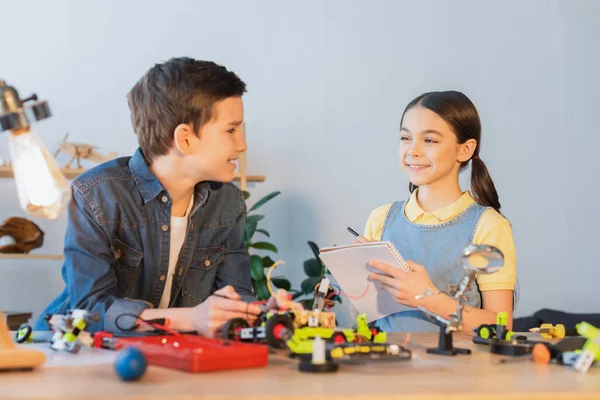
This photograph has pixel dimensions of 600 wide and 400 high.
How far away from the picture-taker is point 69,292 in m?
1.59

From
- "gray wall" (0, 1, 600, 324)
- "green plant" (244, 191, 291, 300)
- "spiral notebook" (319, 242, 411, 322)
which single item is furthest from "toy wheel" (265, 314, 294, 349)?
"gray wall" (0, 1, 600, 324)

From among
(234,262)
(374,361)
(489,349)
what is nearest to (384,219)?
(234,262)

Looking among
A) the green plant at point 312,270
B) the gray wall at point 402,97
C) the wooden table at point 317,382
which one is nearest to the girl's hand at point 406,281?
the wooden table at point 317,382

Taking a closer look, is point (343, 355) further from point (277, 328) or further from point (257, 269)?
point (257, 269)

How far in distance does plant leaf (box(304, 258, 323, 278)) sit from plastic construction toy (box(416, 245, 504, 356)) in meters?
2.50

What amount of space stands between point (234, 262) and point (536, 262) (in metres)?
2.48

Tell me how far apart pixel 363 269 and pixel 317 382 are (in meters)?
0.72

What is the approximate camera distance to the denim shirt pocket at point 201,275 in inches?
70.8

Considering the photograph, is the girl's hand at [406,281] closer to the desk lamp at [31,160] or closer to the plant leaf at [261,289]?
the desk lamp at [31,160]

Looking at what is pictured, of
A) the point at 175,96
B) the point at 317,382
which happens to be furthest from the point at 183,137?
the point at 317,382

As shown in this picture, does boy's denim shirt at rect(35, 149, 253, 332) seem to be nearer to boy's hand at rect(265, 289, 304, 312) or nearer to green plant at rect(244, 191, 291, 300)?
boy's hand at rect(265, 289, 304, 312)

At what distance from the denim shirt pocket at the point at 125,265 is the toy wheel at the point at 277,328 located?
59cm

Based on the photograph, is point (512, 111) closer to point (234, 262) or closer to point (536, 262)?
point (536, 262)

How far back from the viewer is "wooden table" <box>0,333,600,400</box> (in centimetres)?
83
